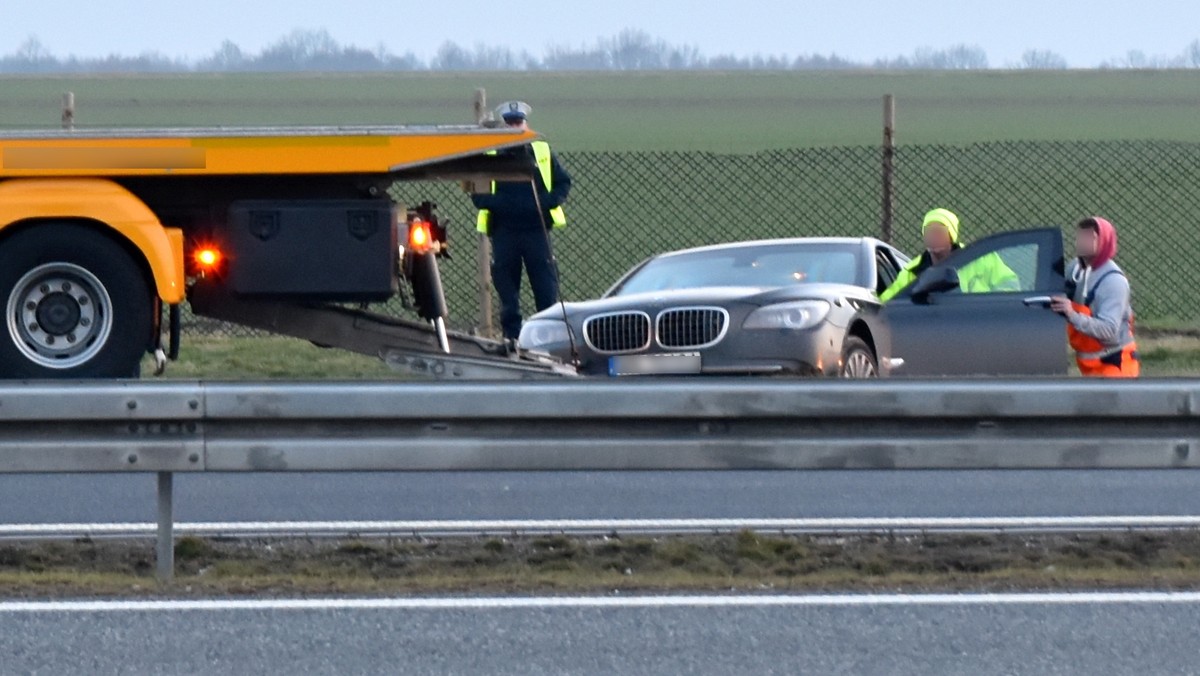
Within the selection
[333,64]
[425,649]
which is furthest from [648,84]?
[425,649]

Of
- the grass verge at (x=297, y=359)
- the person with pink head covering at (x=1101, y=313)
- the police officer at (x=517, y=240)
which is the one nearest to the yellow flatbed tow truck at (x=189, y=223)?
the person with pink head covering at (x=1101, y=313)

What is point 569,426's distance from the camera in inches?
247

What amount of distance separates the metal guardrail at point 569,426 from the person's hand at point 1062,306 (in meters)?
3.46

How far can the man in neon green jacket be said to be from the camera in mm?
10359

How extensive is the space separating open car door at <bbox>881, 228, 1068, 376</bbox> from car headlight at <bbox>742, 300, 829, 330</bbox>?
0.38 meters

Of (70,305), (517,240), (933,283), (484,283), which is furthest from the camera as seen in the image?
(484,283)

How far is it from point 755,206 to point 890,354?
18.2 meters

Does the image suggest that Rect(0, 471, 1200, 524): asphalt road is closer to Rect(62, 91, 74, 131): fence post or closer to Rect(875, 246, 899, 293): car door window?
Rect(875, 246, 899, 293): car door window

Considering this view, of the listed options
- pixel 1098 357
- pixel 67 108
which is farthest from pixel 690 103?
pixel 1098 357

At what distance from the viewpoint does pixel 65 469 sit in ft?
20.2

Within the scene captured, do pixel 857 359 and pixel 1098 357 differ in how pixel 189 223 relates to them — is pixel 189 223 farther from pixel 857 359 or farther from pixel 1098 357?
pixel 1098 357

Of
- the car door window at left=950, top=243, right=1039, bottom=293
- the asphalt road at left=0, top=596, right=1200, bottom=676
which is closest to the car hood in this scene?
the car door window at left=950, top=243, right=1039, bottom=293

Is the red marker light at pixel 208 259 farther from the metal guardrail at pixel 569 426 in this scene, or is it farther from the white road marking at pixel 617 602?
the white road marking at pixel 617 602

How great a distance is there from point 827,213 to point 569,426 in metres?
21.6
